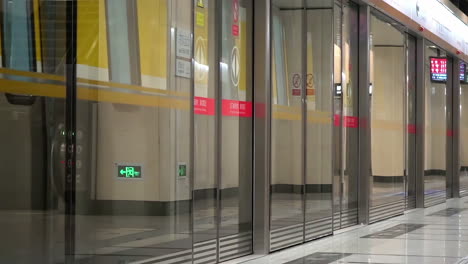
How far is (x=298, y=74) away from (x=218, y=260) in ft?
7.94

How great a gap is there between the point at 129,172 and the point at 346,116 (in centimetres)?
559

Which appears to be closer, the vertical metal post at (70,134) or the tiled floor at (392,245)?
the vertical metal post at (70,134)

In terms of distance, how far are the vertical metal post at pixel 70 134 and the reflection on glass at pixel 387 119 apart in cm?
673

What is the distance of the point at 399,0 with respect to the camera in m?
11.6

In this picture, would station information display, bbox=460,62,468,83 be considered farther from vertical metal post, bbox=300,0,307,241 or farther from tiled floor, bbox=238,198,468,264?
vertical metal post, bbox=300,0,307,241

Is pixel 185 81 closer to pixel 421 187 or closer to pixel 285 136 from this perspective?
pixel 285 136

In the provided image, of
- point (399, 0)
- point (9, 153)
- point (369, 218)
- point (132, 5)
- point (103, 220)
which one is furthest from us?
point (399, 0)

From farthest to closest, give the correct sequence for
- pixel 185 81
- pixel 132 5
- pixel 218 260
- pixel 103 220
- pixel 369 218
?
pixel 369 218 < pixel 218 260 < pixel 185 81 < pixel 132 5 < pixel 103 220

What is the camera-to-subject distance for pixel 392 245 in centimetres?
809

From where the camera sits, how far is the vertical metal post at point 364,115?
34.3 ft

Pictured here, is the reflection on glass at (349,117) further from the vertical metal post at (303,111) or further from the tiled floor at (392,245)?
the vertical metal post at (303,111)

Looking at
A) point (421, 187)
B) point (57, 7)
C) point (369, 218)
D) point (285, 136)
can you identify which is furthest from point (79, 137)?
point (421, 187)

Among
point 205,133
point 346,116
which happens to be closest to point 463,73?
point 346,116

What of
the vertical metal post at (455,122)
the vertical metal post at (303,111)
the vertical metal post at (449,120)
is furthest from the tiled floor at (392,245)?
the vertical metal post at (455,122)
